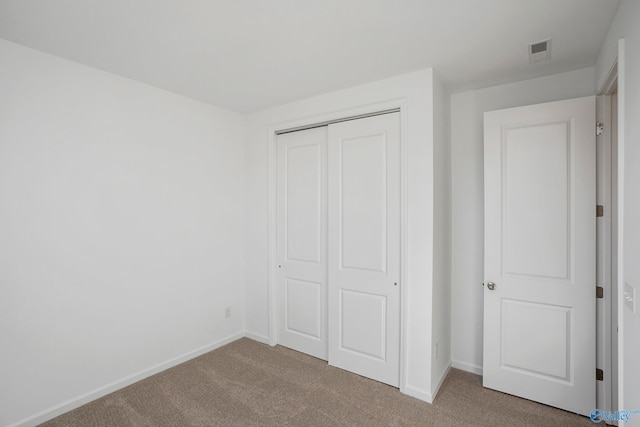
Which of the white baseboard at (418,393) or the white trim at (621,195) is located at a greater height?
the white trim at (621,195)

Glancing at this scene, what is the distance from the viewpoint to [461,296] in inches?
→ 115

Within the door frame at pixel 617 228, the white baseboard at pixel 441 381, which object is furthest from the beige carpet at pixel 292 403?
the door frame at pixel 617 228

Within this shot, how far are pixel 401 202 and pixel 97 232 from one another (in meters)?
2.48

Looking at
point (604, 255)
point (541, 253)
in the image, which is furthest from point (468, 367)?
point (604, 255)

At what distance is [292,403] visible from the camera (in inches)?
93.1

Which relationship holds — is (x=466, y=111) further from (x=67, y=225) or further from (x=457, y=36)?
(x=67, y=225)

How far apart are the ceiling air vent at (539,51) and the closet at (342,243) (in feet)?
3.31

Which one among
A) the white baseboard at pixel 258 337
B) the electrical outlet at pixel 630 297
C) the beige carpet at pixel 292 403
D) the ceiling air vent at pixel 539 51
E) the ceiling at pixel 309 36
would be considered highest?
the ceiling at pixel 309 36

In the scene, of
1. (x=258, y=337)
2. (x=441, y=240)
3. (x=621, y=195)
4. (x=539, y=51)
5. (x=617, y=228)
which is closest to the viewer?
(x=621, y=195)

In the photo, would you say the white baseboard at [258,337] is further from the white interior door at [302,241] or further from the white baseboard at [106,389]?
the white baseboard at [106,389]

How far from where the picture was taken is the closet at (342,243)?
2.65 metres

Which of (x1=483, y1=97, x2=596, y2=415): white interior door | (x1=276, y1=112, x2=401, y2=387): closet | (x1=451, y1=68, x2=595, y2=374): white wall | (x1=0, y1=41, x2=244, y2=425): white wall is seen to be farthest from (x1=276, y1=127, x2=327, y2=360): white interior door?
(x1=483, y1=97, x2=596, y2=415): white interior door

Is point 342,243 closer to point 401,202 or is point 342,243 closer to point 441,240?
point 401,202

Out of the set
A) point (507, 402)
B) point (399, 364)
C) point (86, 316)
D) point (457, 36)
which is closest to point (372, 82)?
point (457, 36)
